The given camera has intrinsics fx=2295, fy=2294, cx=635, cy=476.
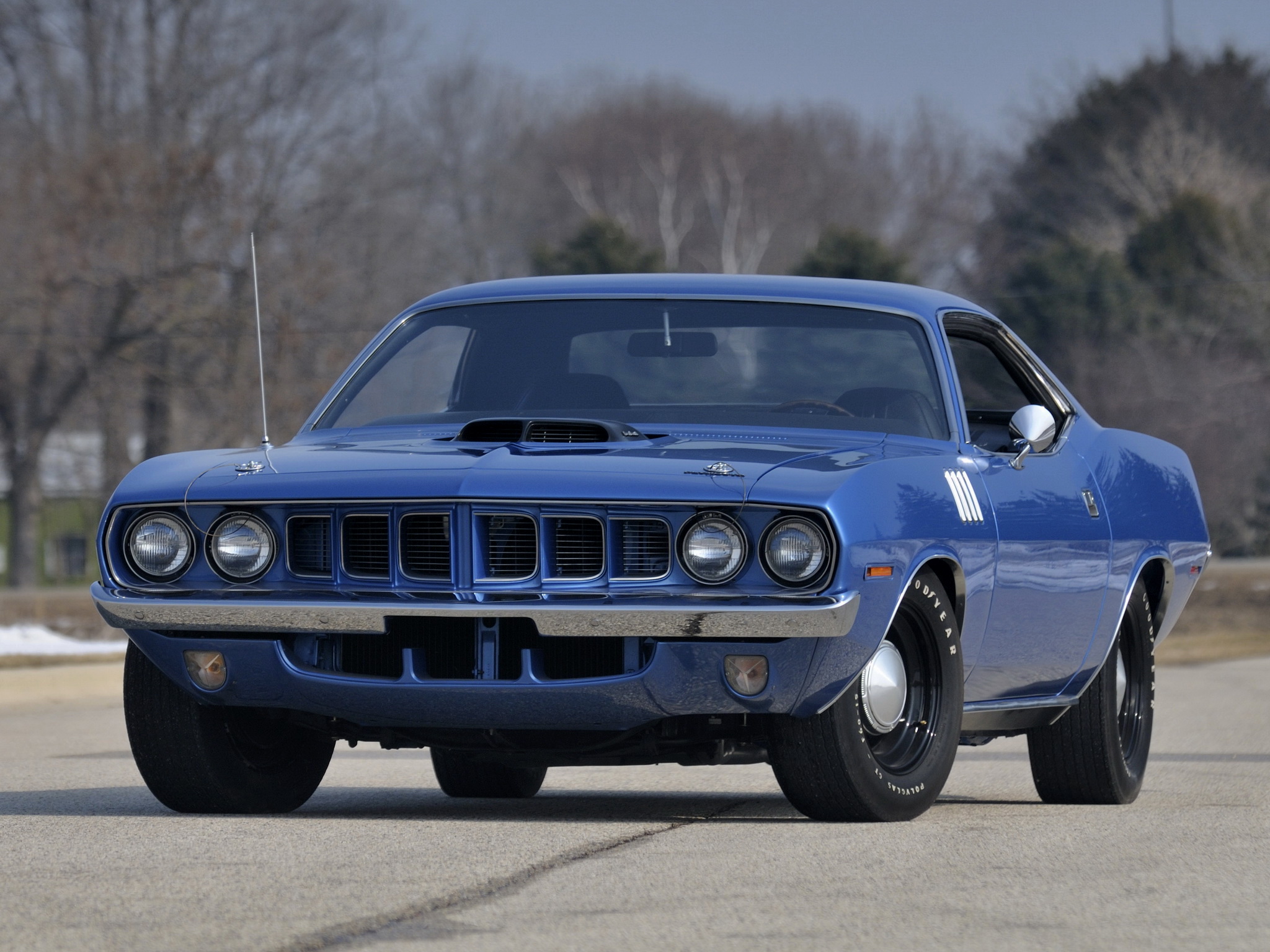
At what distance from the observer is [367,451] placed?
20.9ft

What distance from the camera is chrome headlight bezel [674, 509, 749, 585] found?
5.65 metres

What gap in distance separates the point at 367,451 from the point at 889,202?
85372 millimetres

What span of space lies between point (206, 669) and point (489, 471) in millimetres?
975

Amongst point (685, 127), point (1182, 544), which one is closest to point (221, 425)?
point (1182, 544)

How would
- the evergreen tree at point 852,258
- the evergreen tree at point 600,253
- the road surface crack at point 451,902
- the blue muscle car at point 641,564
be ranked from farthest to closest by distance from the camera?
1. the evergreen tree at point 600,253
2. the evergreen tree at point 852,258
3. the blue muscle car at point 641,564
4. the road surface crack at point 451,902

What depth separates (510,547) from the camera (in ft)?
19.0

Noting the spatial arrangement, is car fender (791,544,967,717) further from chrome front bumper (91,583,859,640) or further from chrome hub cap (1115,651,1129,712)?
chrome hub cap (1115,651,1129,712)

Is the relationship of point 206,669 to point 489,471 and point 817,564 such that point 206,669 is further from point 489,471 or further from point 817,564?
point 817,564

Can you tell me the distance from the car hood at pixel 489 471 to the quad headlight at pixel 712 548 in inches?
3.5

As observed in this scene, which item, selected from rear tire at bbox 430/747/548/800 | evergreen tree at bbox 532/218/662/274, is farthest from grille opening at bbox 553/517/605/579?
evergreen tree at bbox 532/218/662/274

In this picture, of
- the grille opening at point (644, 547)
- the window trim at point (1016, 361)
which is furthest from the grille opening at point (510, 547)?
the window trim at point (1016, 361)

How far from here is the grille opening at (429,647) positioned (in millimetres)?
5867

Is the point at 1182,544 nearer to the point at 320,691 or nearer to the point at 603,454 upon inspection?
the point at 603,454

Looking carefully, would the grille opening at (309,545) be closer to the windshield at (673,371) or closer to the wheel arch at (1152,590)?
the windshield at (673,371)
